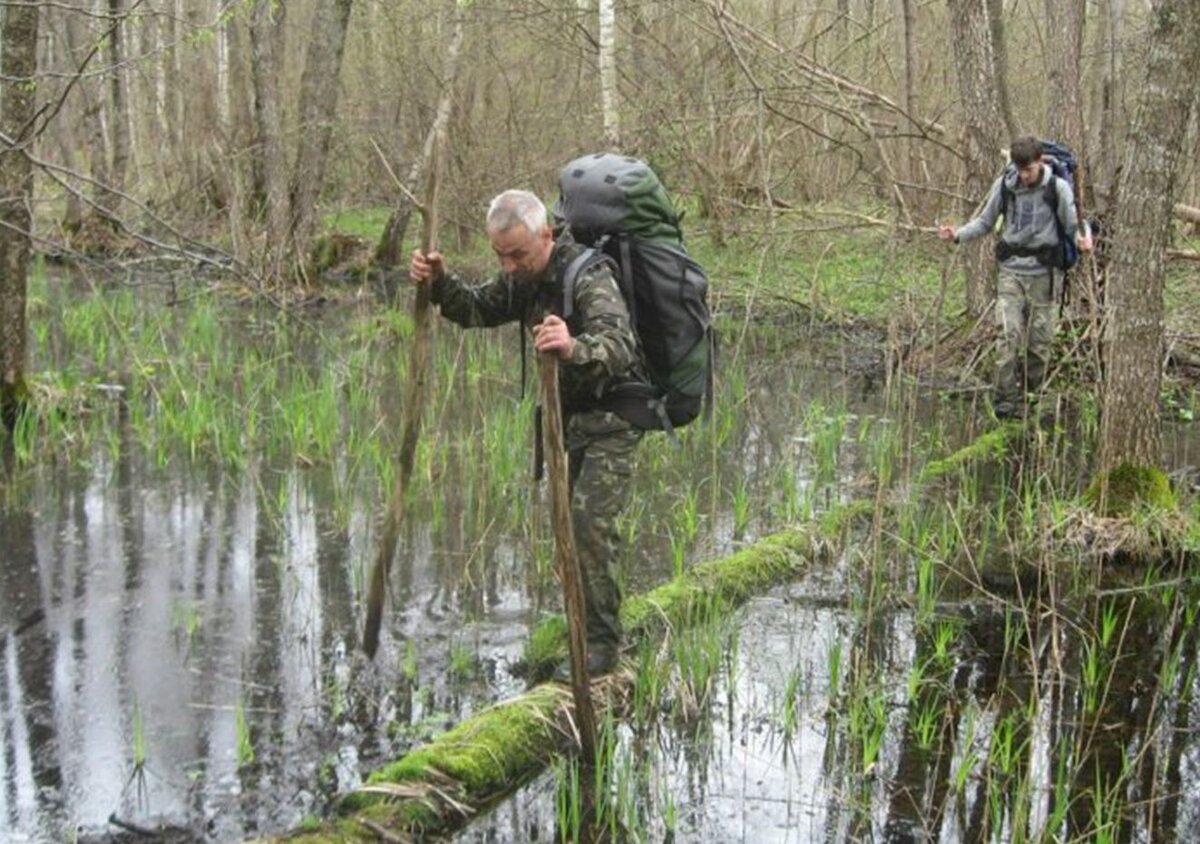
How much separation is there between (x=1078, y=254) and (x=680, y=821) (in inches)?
262

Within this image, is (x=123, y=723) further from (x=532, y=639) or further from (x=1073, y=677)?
(x=1073, y=677)

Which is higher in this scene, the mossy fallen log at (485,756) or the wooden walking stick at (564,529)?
the wooden walking stick at (564,529)

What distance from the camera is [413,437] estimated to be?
5.29m

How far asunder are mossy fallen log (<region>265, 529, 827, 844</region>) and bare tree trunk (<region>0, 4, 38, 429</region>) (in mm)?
5343

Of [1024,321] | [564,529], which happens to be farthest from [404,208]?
[564,529]

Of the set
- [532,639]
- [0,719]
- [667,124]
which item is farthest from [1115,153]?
[0,719]

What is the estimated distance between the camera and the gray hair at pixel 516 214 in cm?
491

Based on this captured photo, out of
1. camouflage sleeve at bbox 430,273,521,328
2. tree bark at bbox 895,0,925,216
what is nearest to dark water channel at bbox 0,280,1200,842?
camouflage sleeve at bbox 430,273,521,328

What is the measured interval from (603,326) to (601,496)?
75 cm

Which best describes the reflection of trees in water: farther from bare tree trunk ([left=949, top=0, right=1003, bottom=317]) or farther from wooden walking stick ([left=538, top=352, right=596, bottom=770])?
bare tree trunk ([left=949, top=0, right=1003, bottom=317])

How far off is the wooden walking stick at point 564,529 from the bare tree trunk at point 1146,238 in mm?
4041

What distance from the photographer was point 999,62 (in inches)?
472

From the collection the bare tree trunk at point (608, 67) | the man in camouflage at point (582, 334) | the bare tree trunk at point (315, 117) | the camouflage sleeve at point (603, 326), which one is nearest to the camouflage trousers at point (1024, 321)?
the bare tree trunk at point (608, 67)

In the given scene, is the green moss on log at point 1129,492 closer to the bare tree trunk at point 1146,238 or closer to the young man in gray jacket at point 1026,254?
the bare tree trunk at point 1146,238
